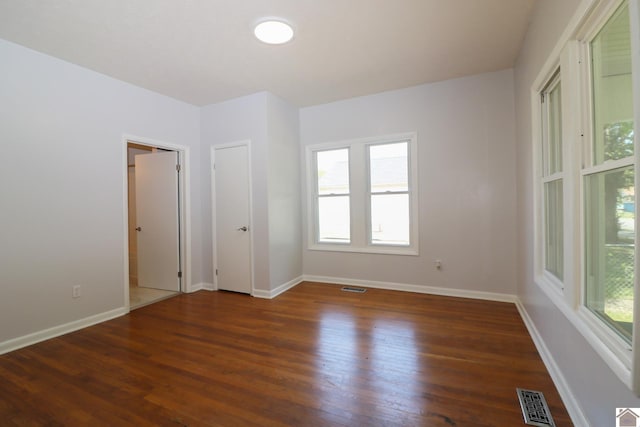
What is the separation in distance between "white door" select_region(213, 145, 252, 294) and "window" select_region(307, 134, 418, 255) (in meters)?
1.09

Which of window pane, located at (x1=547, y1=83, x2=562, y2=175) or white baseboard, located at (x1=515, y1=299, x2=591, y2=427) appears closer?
white baseboard, located at (x1=515, y1=299, x2=591, y2=427)

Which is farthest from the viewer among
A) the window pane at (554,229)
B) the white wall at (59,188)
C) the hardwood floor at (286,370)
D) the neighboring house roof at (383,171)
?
the neighboring house roof at (383,171)

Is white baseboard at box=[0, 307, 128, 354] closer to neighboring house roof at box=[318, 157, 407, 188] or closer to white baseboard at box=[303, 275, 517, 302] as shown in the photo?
white baseboard at box=[303, 275, 517, 302]

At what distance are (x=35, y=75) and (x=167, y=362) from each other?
2982 mm

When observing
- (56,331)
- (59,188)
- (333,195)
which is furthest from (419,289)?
(59,188)

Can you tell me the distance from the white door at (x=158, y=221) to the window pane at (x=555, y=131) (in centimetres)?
439

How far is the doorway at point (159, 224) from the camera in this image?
4.07 metres

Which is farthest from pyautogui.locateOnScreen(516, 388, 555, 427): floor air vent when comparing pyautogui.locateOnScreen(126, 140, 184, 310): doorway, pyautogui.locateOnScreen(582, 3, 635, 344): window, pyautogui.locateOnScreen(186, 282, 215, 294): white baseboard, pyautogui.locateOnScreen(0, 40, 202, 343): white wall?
pyautogui.locateOnScreen(126, 140, 184, 310): doorway

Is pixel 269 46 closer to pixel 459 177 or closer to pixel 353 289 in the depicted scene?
pixel 459 177

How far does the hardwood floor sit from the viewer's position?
5.38ft

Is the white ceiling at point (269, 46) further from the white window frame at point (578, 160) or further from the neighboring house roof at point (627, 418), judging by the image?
the neighboring house roof at point (627, 418)

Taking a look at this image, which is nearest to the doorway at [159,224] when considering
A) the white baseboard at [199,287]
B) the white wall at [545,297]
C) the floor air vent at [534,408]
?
the white baseboard at [199,287]

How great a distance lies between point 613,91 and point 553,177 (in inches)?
34.3

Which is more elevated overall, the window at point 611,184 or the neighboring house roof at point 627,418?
the window at point 611,184
